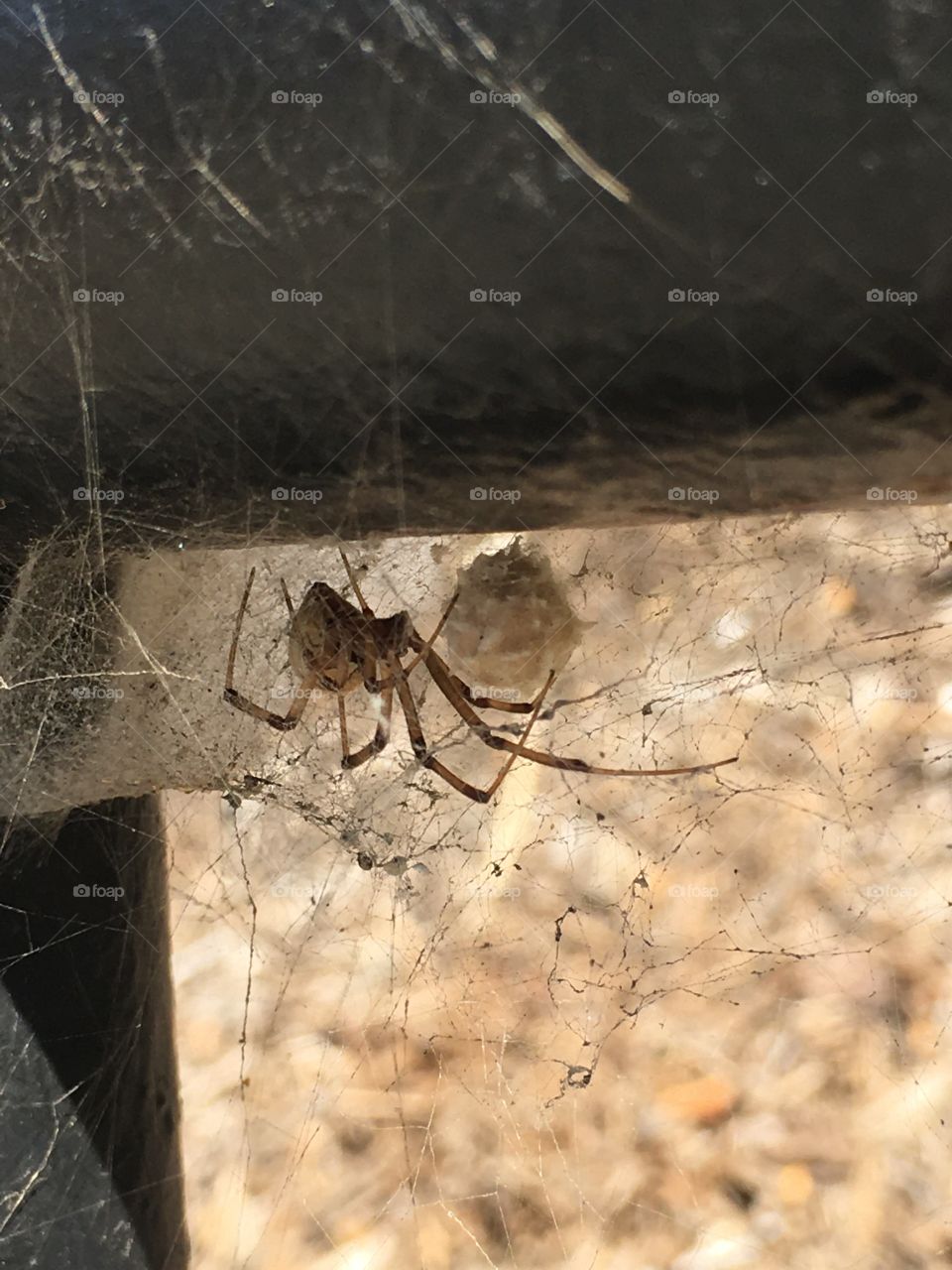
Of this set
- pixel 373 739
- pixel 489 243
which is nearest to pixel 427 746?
pixel 373 739

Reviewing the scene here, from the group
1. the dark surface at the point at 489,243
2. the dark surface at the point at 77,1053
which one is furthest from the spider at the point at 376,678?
the dark surface at the point at 489,243

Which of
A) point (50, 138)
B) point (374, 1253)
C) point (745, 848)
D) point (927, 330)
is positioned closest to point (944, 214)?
point (927, 330)

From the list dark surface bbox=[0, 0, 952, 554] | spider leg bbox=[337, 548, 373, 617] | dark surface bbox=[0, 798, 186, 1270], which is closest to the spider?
spider leg bbox=[337, 548, 373, 617]

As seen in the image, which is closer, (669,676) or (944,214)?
(944,214)

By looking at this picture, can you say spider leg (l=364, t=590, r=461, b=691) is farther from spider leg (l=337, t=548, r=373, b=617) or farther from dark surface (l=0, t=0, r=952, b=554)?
dark surface (l=0, t=0, r=952, b=554)

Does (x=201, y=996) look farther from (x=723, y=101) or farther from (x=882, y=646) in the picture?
(x=723, y=101)

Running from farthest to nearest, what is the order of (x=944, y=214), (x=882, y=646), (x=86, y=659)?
(x=882, y=646), (x=86, y=659), (x=944, y=214)

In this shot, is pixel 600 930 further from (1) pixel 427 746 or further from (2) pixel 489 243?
(2) pixel 489 243
